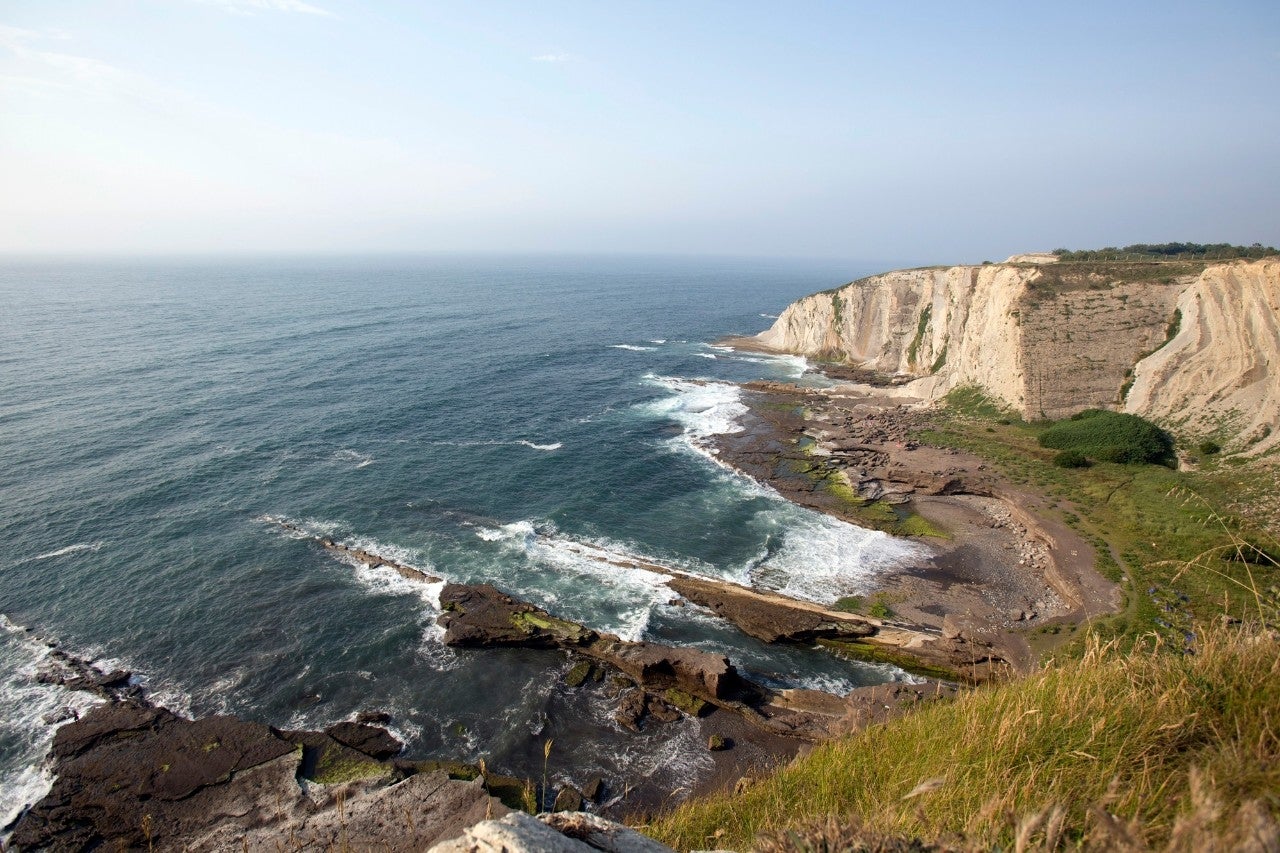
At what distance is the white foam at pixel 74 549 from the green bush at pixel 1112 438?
64.2m

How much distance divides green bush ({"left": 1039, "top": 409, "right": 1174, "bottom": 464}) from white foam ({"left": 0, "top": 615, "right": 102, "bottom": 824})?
59.6 metres

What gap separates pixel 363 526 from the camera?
3609 centimetres

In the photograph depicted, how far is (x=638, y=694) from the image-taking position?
24.2m

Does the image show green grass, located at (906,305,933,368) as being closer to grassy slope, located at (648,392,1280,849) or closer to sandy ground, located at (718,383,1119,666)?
sandy ground, located at (718,383,1119,666)

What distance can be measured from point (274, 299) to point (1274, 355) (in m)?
147

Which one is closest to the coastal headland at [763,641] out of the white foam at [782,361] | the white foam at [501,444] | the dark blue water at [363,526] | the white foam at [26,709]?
the white foam at [26,709]

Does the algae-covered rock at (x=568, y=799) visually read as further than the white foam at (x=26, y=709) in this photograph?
Yes

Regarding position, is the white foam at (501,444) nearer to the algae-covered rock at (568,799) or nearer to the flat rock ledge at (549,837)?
the algae-covered rock at (568,799)

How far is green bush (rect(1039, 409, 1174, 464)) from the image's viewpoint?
4209 centimetres

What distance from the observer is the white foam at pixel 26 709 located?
18.8 m

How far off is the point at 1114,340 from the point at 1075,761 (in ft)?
194

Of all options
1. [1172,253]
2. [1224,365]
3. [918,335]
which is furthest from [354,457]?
[1172,253]

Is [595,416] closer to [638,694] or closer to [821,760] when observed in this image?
[638,694]

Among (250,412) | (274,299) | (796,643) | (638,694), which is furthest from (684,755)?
(274,299)
